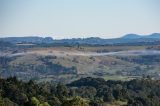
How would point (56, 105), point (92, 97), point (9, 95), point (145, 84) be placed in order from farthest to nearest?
point (145, 84), point (92, 97), point (9, 95), point (56, 105)

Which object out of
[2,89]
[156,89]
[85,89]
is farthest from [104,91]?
[2,89]

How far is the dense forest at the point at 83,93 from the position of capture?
131 metres

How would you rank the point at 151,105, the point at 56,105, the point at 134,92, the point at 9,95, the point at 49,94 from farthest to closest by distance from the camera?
1. the point at 134,92
2. the point at 151,105
3. the point at 49,94
4. the point at 9,95
5. the point at 56,105

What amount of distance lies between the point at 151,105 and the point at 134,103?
5735 mm

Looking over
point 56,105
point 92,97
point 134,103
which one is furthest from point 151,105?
point 56,105

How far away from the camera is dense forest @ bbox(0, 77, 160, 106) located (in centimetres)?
13125

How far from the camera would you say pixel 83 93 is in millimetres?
174875

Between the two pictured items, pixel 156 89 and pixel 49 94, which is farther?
pixel 156 89

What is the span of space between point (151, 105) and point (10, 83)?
4205 centimetres

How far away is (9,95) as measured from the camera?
135250 mm

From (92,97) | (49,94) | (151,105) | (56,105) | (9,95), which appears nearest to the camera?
(56,105)

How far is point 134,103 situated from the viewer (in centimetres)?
15200

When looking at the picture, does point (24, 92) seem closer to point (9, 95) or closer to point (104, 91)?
point (9, 95)

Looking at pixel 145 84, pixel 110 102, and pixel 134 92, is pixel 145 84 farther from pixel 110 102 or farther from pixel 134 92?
pixel 110 102
